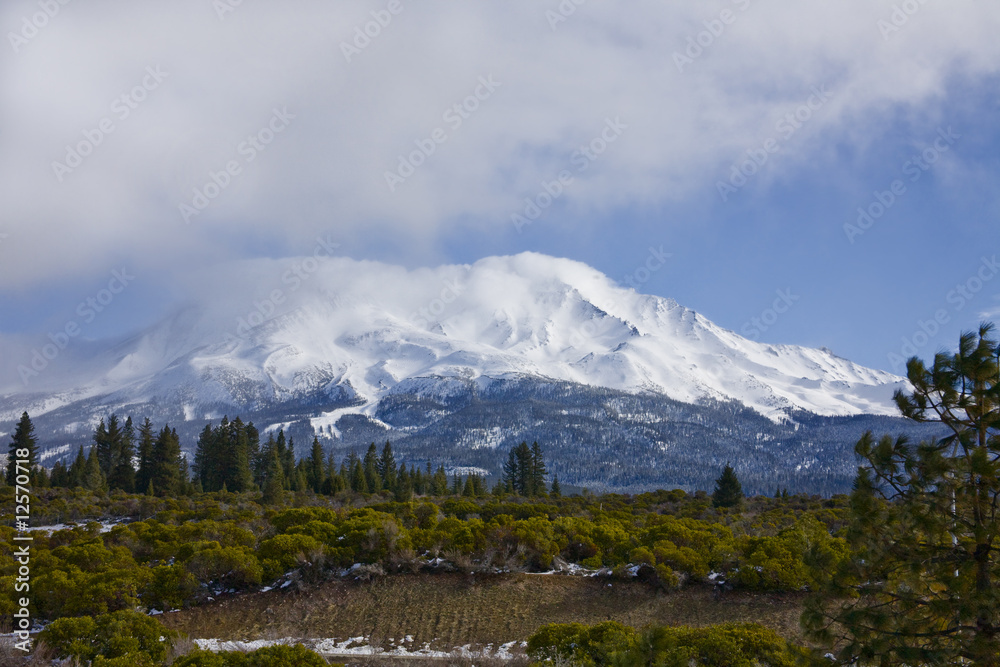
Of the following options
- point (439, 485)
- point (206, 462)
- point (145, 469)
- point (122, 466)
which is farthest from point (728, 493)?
point (122, 466)

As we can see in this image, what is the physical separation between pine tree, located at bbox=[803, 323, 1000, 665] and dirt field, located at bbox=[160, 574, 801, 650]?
7278 millimetres

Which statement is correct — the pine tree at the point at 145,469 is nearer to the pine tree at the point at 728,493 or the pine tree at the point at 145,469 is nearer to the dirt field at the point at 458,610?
the dirt field at the point at 458,610

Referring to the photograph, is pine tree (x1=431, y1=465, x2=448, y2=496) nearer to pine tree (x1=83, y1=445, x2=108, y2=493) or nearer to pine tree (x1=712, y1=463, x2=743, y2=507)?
pine tree (x1=83, y1=445, x2=108, y2=493)

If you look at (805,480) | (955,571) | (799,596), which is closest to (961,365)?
(955,571)

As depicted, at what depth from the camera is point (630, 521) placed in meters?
24.4

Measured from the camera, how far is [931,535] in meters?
7.05

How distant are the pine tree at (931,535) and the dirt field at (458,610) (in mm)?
7278

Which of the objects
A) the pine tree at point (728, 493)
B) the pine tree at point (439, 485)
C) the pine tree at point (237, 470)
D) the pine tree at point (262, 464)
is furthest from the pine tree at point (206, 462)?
the pine tree at point (728, 493)

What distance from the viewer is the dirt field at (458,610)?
1402cm

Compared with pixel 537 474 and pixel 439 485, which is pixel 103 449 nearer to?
pixel 439 485

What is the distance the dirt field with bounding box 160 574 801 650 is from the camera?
14023mm

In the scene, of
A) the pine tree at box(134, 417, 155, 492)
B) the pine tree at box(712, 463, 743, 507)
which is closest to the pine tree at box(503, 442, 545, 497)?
the pine tree at box(712, 463, 743, 507)

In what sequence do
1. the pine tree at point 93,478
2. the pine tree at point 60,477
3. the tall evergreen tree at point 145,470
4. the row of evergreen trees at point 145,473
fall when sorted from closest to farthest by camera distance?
the pine tree at point 93,478 → the row of evergreen trees at point 145,473 → the tall evergreen tree at point 145,470 → the pine tree at point 60,477

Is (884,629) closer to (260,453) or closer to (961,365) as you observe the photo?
(961,365)
